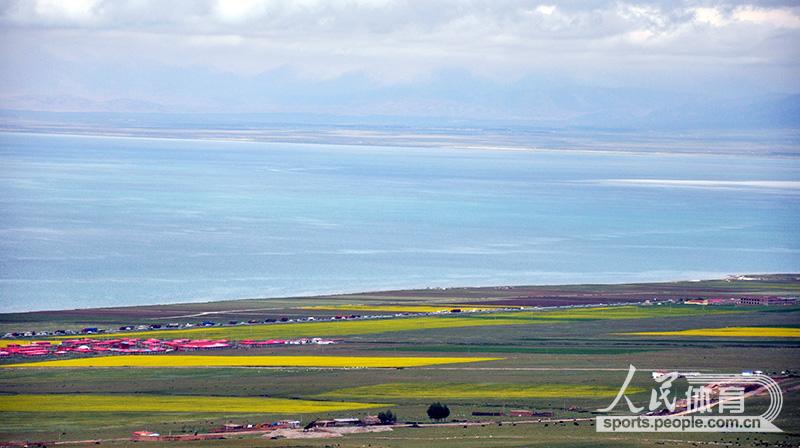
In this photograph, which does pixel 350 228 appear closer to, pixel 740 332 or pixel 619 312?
pixel 619 312

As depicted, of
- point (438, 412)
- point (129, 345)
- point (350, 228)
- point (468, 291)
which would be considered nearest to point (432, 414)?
point (438, 412)

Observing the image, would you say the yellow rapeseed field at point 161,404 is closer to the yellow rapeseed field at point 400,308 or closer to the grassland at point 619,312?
the grassland at point 619,312

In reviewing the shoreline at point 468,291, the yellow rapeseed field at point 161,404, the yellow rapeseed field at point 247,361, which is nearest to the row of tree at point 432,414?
the yellow rapeseed field at point 161,404

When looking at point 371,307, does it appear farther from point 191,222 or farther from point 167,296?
point 191,222

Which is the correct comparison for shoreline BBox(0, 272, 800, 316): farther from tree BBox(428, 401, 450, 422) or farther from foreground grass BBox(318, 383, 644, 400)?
tree BBox(428, 401, 450, 422)

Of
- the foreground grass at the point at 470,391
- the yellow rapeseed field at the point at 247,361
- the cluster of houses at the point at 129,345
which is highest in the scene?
the cluster of houses at the point at 129,345

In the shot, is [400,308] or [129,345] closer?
[129,345]

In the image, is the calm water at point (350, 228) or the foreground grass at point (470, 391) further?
the calm water at point (350, 228)
